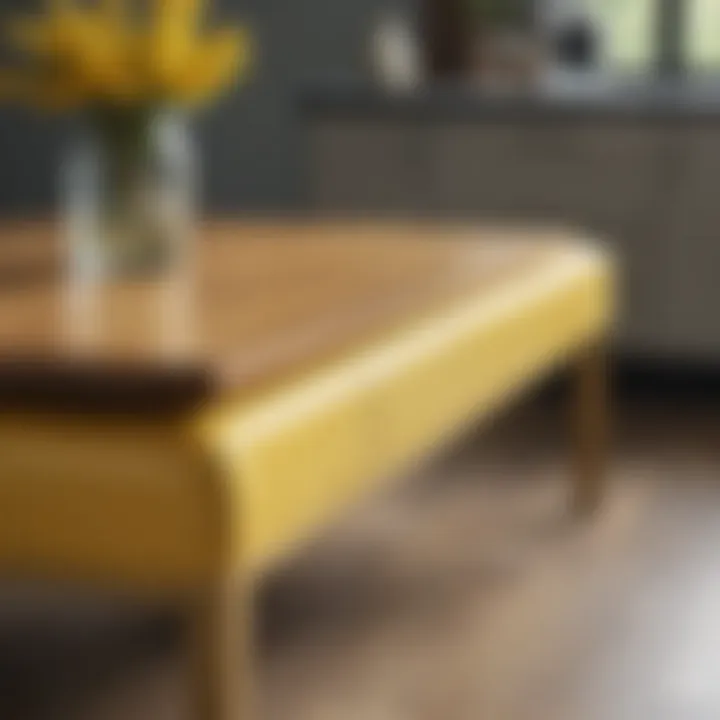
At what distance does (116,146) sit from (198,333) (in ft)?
1.64

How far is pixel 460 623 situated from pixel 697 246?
5.28 feet

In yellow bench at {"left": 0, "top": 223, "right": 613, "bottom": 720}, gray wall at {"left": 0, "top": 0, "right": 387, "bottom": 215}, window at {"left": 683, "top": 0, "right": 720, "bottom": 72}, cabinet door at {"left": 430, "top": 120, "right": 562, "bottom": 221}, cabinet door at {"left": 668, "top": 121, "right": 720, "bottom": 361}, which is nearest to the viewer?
yellow bench at {"left": 0, "top": 223, "right": 613, "bottom": 720}

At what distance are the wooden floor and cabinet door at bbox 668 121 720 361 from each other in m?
0.67

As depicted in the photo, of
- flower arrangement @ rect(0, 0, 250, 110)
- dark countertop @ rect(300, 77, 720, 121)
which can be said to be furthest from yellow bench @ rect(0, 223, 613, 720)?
dark countertop @ rect(300, 77, 720, 121)

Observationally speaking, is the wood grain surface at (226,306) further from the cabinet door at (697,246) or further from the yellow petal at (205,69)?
the cabinet door at (697,246)

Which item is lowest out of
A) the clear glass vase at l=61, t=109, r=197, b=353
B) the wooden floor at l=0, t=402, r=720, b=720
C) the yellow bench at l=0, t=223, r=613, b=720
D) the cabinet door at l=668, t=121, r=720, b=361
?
the wooden floor at l=0, t=402, r=720, b=720

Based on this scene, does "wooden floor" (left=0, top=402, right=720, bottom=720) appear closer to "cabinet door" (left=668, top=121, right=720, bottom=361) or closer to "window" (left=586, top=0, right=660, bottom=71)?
"cabinet door" (left=668, top=121, right=720, bottom=361)

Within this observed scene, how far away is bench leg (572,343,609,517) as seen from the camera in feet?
9.96

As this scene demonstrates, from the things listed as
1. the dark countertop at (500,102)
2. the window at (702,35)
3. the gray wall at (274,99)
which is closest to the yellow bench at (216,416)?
the dark countertop at (500,102)

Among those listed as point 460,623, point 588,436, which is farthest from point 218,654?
point 588,436

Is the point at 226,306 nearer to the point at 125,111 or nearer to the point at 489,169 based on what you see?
the point at 125,111

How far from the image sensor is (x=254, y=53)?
4.78 metres

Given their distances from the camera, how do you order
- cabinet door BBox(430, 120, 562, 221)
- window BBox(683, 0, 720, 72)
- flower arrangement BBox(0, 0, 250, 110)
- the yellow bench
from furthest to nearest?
window BBox(683, 0, 720, 72) → cabinet door BBox(430, 120, 562, 221) → flower arrangement BBox(0, 0, 250, 110) → the yellow bench

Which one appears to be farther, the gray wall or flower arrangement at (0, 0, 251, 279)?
the gray wall
